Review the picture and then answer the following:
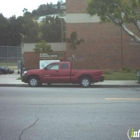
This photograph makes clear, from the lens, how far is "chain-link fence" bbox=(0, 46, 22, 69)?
120 feet

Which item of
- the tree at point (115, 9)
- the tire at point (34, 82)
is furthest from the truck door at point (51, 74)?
the tree at point (115, 9)

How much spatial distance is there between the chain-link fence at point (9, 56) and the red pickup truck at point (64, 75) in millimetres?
19248

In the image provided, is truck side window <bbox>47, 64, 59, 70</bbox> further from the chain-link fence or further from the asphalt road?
the chain-link fence

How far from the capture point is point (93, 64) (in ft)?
117

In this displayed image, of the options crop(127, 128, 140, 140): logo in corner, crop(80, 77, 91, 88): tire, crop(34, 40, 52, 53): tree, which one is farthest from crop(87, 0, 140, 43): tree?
crop(127, 128, 140, 140): logo in corner

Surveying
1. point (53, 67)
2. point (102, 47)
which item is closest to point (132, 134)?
point (53, 67)

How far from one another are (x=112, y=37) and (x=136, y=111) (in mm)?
27857

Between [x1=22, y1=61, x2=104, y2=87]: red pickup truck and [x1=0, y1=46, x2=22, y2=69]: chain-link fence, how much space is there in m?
19.2

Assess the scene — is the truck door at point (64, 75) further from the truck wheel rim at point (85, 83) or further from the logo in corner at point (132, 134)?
the logo in corner at point (132, 134)

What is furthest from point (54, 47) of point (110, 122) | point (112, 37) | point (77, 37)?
point (110, 122)

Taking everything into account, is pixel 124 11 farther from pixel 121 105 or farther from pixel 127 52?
pixel 127 52

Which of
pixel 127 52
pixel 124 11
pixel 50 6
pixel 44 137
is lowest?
pixel 44 137

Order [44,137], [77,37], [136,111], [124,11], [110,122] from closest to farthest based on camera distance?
[44,137]
[110,122]
[136,111]
[124,11]
[77,37]

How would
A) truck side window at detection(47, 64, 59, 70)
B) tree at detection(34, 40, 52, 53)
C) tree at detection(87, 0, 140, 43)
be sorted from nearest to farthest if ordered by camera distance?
1. truck side window at detection(47, 64, 59, 70)
2. tree at detection(87, 0, 140, 43)
3. tree at detection(34, 40, 52, 53)
